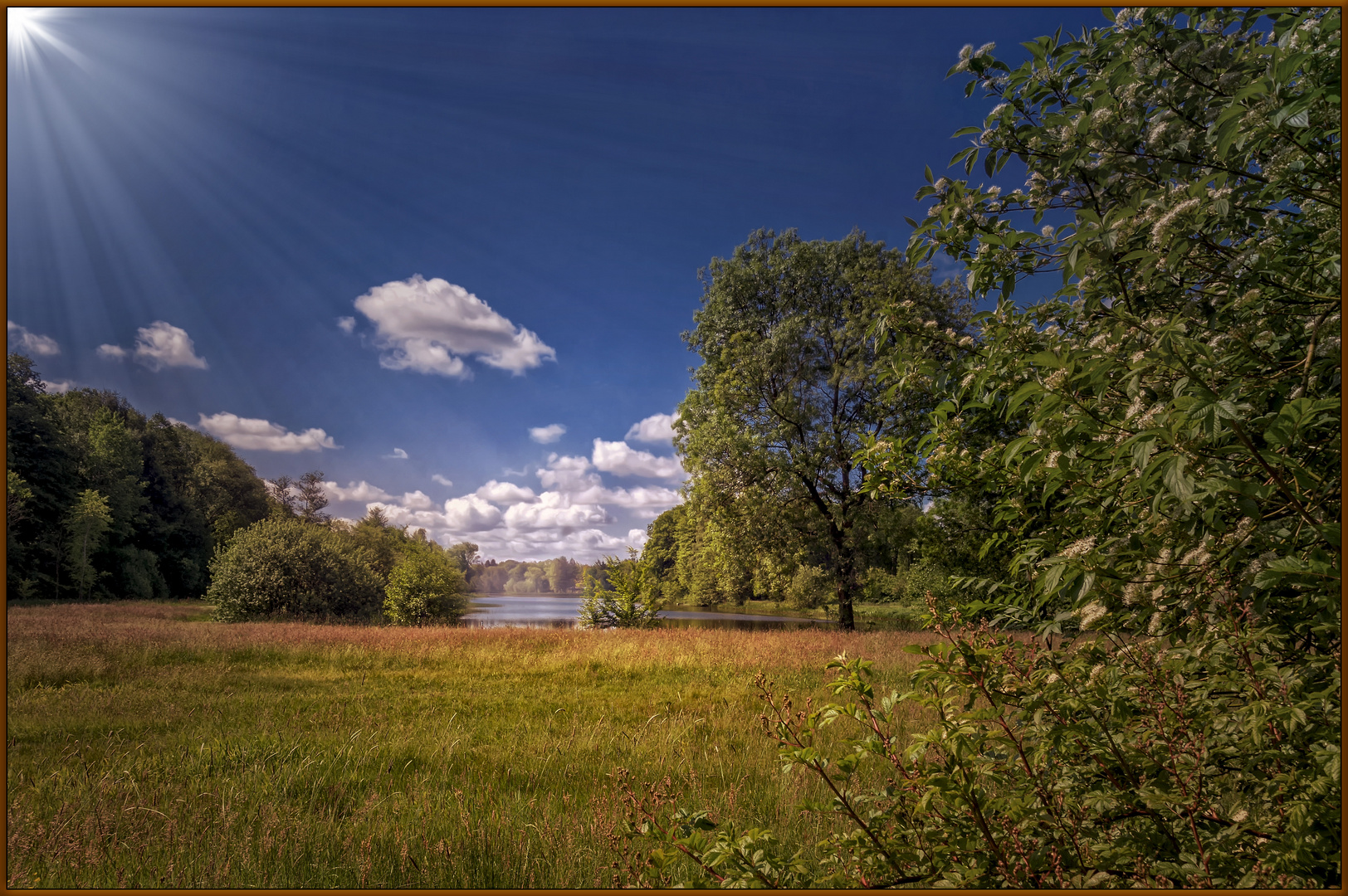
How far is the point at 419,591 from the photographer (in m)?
30.4

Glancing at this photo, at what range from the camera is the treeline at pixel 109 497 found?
28.0 metres

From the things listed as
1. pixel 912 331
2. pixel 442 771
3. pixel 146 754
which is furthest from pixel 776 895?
pixel 146 754

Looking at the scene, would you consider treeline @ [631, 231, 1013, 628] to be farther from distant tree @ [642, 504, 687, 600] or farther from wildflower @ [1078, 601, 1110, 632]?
distant tree @ [642, 504, 687, 600]

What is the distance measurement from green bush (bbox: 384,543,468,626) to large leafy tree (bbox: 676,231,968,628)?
2084cm

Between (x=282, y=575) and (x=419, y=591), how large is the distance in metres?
7.17

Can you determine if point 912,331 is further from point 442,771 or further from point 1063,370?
point 442,771

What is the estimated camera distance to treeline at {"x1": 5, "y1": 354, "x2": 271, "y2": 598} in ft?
92.0

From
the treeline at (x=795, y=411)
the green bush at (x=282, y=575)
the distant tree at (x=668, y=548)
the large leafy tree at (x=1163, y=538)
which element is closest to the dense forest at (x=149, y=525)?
the green bush at (x=282, y=575)

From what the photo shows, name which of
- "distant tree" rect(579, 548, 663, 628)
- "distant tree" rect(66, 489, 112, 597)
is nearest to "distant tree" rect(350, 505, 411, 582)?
"distant tree" rect(66, 489, 112, 597)

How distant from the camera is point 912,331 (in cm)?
301

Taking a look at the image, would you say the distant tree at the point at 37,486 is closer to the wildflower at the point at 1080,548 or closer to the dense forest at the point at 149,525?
the dense forest at the point at 149,525

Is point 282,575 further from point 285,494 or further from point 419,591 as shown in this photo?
point 285,494

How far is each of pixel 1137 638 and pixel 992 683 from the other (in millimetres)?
893

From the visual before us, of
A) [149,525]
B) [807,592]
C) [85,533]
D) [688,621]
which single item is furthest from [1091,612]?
[149,525]
